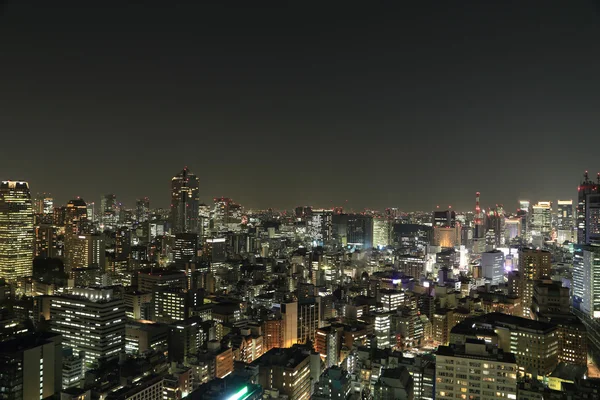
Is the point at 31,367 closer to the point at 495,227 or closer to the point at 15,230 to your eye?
the point at 15,230

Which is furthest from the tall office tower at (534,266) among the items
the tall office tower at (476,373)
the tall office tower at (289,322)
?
the tall office tower at (476,373)

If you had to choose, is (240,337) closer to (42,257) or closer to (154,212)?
(42,257)

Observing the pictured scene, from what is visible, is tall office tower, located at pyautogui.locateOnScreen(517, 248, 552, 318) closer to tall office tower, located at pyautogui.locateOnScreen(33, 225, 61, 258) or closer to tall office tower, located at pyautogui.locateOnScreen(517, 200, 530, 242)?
tall office tower, located at pyautogui.locateOnScreen(517, 200, 530, 242)

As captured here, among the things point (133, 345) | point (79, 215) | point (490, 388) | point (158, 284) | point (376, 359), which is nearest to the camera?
point (490, 388)

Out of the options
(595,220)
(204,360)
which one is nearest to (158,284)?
(204,360)

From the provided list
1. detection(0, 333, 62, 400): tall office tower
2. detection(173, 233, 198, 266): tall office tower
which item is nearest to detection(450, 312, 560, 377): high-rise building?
detection(0, 333, 62, 400): tall office tower

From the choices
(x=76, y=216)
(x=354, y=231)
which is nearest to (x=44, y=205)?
(x=76, y=216)

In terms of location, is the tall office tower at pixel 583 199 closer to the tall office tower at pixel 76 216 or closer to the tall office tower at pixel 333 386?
the tall office tower at pixel 333 386
